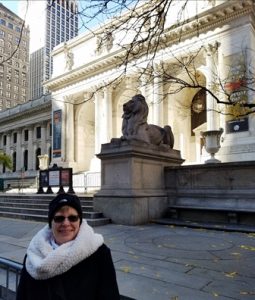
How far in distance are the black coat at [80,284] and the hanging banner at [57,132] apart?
41.9m

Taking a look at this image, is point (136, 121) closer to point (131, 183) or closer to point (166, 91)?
point (131, 183)

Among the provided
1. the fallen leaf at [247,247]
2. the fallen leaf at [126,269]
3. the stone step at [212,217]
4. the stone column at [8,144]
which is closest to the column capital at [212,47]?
the stone step at [212,217]

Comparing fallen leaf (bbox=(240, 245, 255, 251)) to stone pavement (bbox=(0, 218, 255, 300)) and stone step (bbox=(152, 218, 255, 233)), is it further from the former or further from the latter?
stone step (bbox=(152, 218, 255, 233))

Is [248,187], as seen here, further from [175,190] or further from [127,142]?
[127,142]

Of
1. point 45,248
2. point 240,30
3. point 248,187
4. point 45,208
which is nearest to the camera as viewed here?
point 45,248

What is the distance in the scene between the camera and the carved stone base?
1034 centimetres

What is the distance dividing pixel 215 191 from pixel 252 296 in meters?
6.67

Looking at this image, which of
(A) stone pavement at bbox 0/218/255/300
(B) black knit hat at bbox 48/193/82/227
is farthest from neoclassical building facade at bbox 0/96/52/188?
(B) black knit hat at bbox 48/193/82/227

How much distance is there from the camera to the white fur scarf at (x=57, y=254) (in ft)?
6.50

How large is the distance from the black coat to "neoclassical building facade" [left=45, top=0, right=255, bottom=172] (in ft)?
46.8

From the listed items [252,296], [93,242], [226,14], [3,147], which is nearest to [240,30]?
[226,14]

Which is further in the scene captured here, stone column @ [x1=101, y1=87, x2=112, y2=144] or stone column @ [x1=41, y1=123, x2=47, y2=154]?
stone column @ [x1=41, y1=123, x2=47, y2=154]

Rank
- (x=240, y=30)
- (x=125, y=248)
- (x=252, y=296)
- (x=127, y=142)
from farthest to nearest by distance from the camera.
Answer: (x=240, y=30), (x=127, y=142), (x=125, y=248), (x=252, y=296)

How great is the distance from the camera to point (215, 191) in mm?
10570
